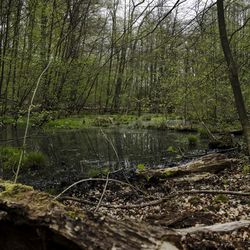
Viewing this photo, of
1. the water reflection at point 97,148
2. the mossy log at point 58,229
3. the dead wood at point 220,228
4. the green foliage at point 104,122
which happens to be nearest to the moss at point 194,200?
the dead wood at point 220,228

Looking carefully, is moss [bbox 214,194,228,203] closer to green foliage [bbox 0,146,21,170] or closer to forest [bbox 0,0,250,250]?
forest [bbox 0,0,250,250]

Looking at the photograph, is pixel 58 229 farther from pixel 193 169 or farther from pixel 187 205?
pixel 193 169

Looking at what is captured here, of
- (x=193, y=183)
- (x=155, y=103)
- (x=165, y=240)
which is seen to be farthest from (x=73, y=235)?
(x=155, y=103)

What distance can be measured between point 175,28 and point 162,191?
3947 mm

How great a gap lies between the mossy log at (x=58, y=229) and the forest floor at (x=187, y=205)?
0.31 m

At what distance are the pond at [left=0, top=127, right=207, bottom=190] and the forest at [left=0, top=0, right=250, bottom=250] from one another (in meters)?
0.05

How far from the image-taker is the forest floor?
10.5ft

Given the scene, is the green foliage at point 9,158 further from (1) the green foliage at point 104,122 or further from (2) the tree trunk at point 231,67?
(1) the green foliage at point 104,122

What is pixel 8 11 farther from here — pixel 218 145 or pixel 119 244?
pixel 119 244

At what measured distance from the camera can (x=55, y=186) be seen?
7680 mm

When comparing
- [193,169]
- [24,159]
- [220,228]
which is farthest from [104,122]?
[220,228]

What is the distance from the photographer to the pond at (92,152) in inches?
357

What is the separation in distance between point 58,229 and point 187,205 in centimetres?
333

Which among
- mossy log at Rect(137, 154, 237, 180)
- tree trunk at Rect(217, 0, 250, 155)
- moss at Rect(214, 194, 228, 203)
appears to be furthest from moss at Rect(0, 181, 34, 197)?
tree trunk at Rect(217, 0, 250, 155)
